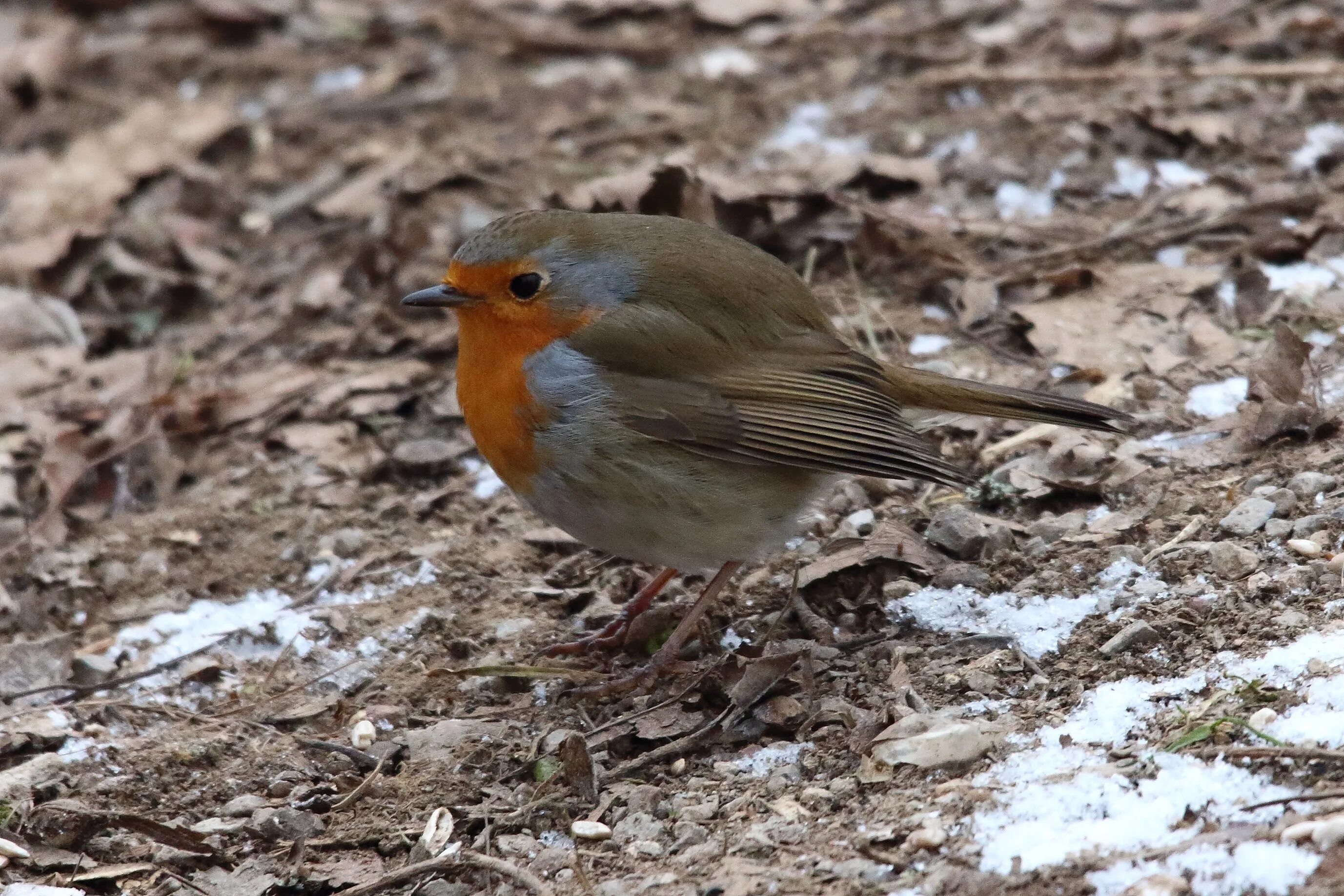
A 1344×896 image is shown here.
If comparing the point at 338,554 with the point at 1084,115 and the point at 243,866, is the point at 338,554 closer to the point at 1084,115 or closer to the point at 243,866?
the point at 243,866

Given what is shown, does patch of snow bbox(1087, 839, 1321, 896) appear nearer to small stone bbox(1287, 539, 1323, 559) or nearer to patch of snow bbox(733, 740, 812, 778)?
patch of snow bbox(733, 740, 812, 778)

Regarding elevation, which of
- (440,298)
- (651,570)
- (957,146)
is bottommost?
(651,570)

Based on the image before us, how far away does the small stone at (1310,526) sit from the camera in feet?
11.2

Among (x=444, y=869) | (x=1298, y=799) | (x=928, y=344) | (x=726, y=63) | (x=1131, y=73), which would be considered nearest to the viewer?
(x=1298, y=799)

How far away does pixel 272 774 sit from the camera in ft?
11.1

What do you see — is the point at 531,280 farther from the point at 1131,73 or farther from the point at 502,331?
the point at 1131,73

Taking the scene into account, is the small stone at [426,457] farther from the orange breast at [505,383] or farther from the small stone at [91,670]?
the small stone at [91,670]

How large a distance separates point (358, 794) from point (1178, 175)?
3672 mm

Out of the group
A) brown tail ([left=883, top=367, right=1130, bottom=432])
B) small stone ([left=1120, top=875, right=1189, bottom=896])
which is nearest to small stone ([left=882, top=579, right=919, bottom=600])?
brown tail ([left=883, top=367, right=1130, bottom=432])

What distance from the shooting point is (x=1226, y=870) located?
2.38 meters

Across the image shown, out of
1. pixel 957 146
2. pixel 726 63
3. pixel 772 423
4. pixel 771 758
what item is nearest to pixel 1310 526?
pixel 772 423

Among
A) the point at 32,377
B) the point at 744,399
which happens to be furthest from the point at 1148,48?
the point at 32,377

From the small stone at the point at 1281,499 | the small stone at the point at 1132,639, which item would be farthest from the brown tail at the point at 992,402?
the small stone at the point at 1132,639

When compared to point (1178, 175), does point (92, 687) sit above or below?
below
